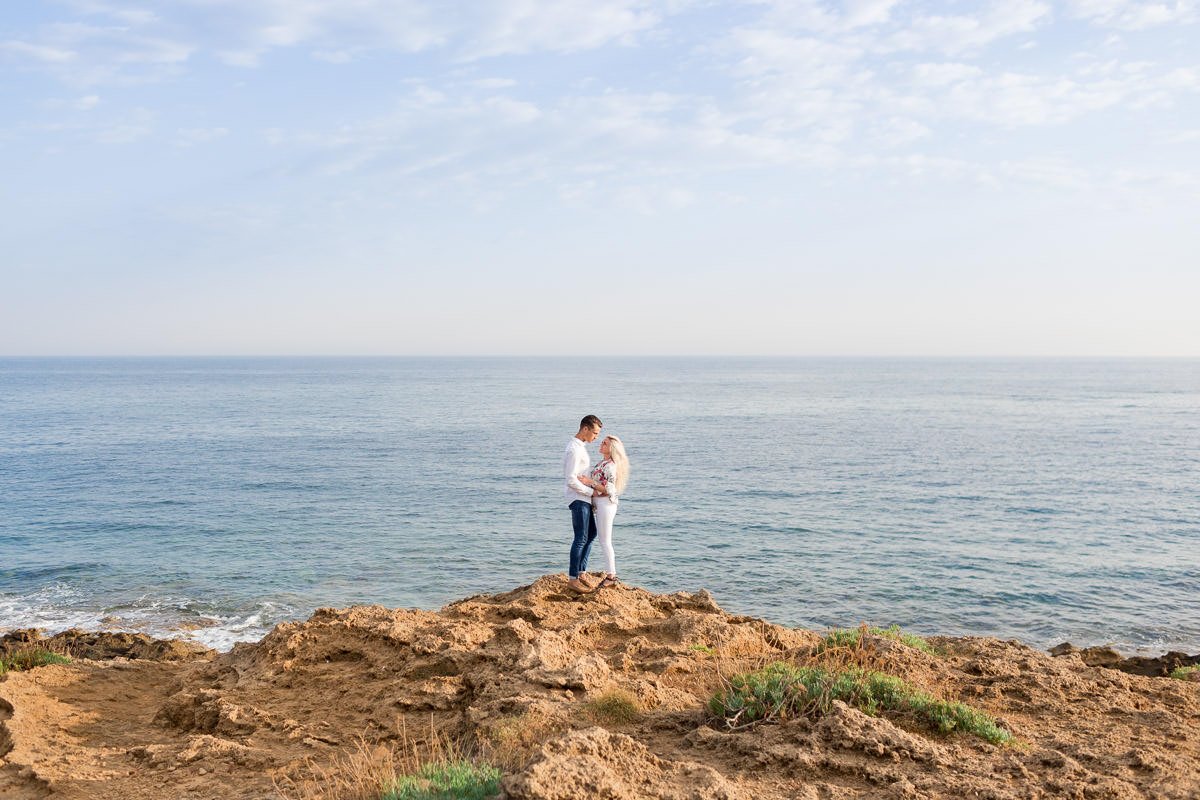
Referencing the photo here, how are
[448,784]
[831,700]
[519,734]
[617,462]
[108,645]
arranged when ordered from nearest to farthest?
[448,784], [519,734], [831,700], [617,462], [108,645]

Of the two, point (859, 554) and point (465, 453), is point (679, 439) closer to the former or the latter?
point (465, 453)

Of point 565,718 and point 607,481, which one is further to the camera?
point 607,481

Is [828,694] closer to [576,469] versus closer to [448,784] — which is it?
[448,784]

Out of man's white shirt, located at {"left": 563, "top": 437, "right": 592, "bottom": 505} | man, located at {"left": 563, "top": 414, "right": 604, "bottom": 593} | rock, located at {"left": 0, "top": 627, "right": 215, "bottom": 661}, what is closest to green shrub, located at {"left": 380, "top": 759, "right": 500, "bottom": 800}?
man, located at {"left": 563, "top": 414, "right": 604, "bottom": 593}

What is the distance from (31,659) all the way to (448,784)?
28.6ft

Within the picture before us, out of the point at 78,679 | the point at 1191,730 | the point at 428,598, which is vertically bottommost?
the point at 428,598

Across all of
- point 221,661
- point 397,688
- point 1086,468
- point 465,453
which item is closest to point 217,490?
point 465,453

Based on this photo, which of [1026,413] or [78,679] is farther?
[1026,413]

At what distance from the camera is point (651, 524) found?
26.6 m

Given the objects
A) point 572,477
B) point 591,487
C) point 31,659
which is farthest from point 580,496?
point 31,659

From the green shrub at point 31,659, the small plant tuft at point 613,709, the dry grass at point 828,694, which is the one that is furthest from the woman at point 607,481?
the green shrub at point 31,659

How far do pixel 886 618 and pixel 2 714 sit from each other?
15946 mm

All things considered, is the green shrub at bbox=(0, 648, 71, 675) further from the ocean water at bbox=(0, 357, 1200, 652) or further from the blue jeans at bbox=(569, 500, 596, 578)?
the blue jeans at bbox=(569, 500, 596, 578)

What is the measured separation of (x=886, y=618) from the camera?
1741 centimetres
